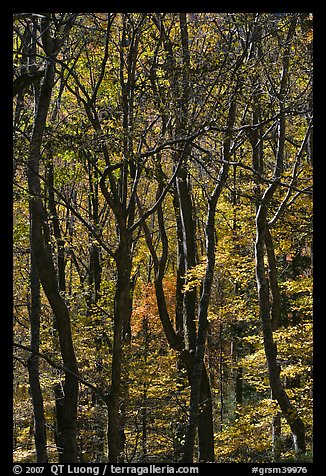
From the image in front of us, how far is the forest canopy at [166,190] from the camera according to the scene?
24.3ft

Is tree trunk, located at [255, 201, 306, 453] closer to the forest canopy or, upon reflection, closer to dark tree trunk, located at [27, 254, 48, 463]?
the forest canopy

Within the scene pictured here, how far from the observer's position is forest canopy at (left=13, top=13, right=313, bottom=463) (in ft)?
24.3

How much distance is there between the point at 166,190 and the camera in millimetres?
7918

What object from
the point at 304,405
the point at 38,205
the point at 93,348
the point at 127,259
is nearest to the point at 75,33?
the point at 38,205

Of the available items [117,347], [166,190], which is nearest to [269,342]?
[117,347]

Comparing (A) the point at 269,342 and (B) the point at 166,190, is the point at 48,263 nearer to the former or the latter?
(B) the point at 166,190

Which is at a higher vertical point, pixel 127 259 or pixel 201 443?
pixel 127 259

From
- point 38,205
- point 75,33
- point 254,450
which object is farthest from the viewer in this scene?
point 254,450

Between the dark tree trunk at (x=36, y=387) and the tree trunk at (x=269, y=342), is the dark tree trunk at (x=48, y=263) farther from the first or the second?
the tree trunk at (x=269, y=342)

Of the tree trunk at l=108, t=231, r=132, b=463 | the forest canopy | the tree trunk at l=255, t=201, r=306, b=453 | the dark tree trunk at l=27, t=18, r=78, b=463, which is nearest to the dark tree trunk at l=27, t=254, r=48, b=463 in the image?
the forest canopy

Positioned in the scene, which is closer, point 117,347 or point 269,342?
point 117,347

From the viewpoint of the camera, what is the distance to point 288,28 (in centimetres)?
943

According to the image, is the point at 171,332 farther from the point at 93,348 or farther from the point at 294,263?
the point at 294,263

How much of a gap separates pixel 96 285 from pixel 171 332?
3785 millimetres
